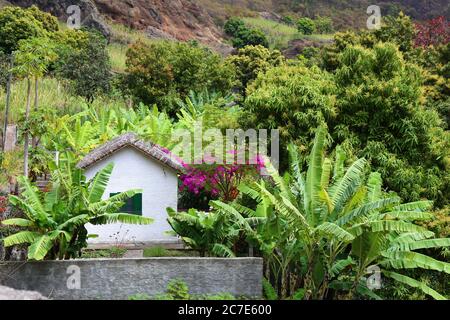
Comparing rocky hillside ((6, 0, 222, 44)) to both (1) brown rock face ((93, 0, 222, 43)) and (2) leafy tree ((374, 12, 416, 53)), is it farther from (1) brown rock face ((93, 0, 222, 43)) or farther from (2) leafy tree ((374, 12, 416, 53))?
(2) leafy tree ((374, 12, 416, 53))

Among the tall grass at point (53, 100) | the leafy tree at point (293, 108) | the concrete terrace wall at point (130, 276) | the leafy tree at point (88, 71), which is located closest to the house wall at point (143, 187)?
the leafy tree at point (293, 108)

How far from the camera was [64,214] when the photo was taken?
12430mm

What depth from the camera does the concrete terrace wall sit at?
39.1 ft

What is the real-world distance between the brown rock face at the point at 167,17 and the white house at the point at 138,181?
45.3m

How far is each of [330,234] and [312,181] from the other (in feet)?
4.12

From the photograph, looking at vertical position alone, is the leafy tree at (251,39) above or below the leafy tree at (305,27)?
below

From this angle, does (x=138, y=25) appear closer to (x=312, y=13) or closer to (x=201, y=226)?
(x=312, y=13)

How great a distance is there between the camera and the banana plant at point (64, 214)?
39.8 ft

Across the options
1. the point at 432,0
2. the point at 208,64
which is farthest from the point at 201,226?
the point at 432,0

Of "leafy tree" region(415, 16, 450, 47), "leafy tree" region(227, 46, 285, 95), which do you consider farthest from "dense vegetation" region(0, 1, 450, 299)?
Answer: "leafy tree" region(227, 46, 285, 95)

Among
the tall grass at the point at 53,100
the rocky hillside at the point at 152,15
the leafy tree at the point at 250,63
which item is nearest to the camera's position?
the tall grass at the point at 53,100

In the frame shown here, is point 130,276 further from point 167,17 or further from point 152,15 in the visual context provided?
point 167,17

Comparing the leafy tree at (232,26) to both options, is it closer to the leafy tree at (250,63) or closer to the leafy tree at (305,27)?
the leafy tree at (305,27)
